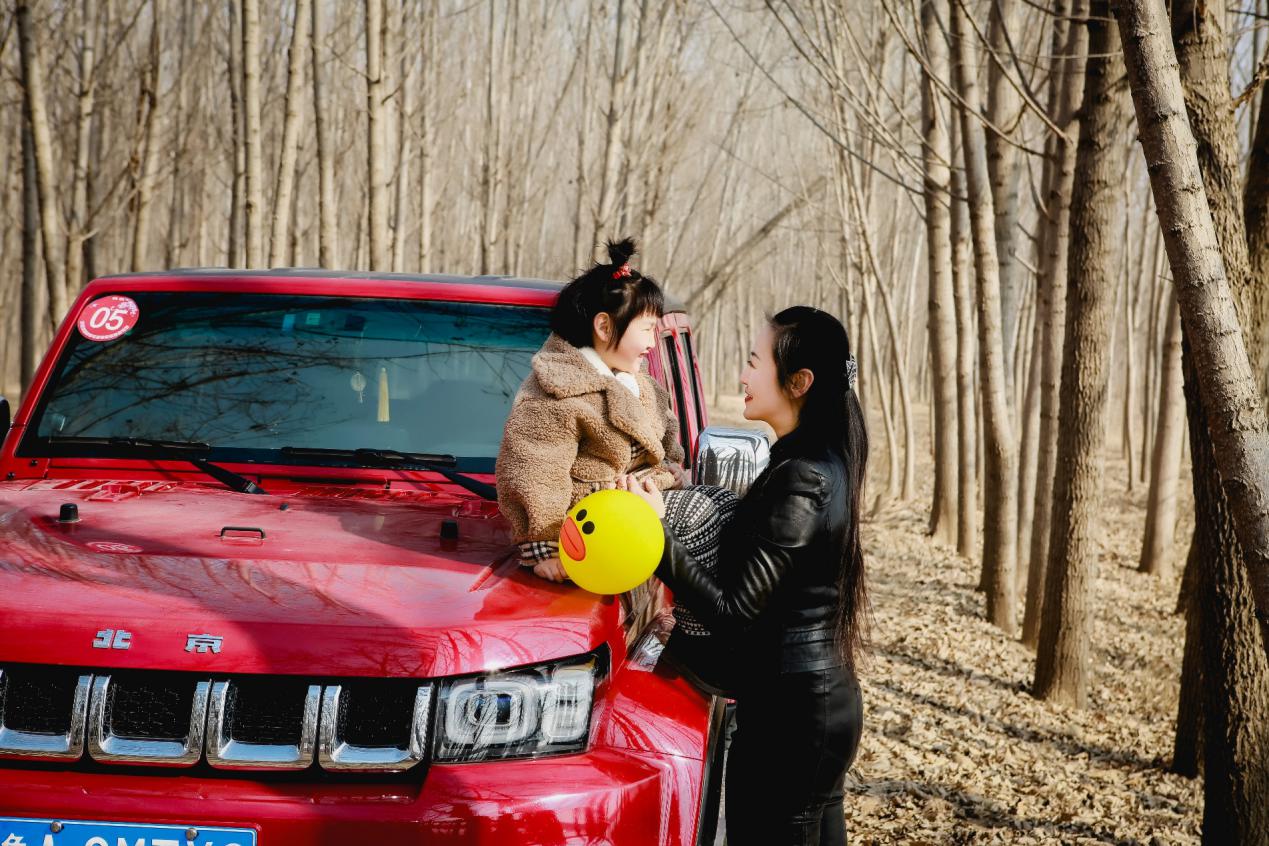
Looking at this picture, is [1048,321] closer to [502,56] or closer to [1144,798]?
[1144,798]

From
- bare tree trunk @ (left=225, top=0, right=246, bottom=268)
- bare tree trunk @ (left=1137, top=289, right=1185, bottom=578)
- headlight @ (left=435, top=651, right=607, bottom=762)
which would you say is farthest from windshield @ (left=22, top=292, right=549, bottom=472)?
bare tree trunk @ (left=1137, top=289, right=1185, bottom=578)

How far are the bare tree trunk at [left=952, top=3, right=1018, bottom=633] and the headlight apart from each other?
7.40m

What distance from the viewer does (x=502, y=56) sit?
21203 mm

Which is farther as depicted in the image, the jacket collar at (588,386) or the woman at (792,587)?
the jacket collar at (588,386)

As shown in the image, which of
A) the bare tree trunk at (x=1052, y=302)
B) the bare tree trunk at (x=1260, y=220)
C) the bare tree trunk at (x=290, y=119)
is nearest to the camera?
the bare tree trunk at (x=1260, y=220)

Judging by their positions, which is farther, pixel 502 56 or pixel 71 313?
pixel 502 56

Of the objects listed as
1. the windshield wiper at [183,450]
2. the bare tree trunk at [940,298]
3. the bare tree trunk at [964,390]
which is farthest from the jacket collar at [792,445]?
the bare tree trunk at [964,390]

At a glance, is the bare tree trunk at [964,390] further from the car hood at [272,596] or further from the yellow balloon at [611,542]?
the yellow balloon at [611,542]

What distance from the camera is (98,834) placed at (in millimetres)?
2023

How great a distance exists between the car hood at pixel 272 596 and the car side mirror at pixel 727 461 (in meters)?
0.57

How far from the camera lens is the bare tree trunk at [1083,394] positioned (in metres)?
6.57

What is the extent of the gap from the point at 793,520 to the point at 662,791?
23.0 inches

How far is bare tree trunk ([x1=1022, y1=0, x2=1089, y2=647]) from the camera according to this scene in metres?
8.44

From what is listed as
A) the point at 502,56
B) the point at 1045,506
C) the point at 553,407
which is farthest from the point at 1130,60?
the point at 502,56
